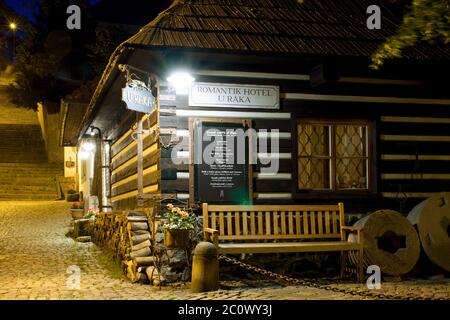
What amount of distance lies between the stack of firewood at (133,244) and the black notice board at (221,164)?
1.05 metres

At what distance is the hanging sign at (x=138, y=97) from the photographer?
28.8ft

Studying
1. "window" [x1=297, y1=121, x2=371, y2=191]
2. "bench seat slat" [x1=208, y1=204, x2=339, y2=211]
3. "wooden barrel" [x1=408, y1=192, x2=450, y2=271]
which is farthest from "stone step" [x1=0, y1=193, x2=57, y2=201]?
"wooden barrel" [x1=408, y1=192, x2=450, y2=271]

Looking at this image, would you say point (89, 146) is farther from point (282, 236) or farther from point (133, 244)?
point (282, 236)

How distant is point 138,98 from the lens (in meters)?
8.99

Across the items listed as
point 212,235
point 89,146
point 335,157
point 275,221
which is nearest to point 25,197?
point 89,146

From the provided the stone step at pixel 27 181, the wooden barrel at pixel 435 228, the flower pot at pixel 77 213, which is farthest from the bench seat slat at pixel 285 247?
the stone step at pixel 27 181

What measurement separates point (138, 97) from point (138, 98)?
0.02 metres

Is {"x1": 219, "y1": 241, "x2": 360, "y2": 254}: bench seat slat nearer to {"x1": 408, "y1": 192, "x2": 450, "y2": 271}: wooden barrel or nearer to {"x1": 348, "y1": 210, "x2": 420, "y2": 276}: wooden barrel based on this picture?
{"x1": 348, "y1": 210, "x2": 420, "y2": 276}: wooden barrel

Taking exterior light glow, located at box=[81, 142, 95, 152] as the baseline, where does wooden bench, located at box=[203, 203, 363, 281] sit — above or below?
below

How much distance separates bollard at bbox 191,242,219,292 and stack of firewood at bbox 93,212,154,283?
1.18m

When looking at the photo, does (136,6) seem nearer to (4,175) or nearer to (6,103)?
(6,103)

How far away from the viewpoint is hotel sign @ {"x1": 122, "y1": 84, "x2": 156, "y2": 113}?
878cm

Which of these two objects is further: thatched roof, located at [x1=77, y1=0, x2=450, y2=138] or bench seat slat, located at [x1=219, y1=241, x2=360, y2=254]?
thatched roof, located at [x1=77, y1=0, x2=450, y2=138]
